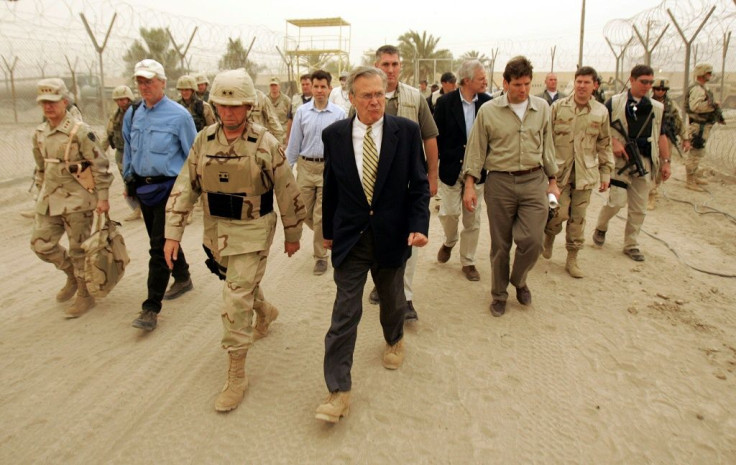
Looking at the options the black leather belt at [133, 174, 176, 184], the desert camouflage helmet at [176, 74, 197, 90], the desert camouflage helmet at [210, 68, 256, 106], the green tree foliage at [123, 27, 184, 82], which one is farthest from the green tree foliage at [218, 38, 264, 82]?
the desert camouflage helmet at [210, 68, 256, 106]

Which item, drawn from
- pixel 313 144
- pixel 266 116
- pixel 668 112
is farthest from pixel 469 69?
pixel 668 112

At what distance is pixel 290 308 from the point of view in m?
4.46

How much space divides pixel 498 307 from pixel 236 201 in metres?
2.49

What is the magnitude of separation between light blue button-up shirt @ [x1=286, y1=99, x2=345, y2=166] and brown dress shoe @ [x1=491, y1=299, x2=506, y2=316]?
2391 mm

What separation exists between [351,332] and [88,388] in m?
1.83

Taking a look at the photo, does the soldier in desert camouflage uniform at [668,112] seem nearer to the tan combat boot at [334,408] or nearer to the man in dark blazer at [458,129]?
the man in dark blazer at [458,129]

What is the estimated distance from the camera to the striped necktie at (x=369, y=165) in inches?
115

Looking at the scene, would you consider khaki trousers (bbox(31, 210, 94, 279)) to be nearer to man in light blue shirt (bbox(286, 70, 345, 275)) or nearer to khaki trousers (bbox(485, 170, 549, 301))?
man in light blue shirt (bbox(286, 70, 345, 275))

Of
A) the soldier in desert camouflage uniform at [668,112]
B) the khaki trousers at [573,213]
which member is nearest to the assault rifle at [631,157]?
the khaki trousers at [573,213]

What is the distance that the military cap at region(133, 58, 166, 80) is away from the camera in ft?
12.7

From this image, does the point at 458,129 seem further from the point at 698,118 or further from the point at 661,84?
the point at 698,118

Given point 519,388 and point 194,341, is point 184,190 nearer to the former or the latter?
point 194,341

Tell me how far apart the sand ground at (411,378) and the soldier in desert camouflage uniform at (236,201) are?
0.44 metres

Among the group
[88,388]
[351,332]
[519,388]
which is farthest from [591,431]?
[88,388]
